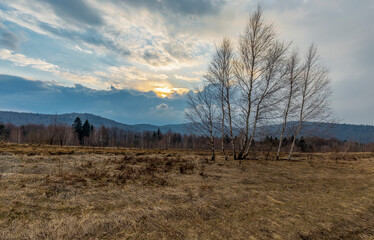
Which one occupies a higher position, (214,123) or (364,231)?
(214,123)

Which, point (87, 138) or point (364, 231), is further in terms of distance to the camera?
point (87, 138)

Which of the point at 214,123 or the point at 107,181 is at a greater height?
the point at 214,123

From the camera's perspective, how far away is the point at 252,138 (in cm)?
1625

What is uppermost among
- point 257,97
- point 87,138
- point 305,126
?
point 257,97

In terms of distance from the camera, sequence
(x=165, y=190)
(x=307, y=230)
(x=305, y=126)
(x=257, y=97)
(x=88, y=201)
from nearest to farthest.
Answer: (x=307, y=230)
(x=88, y=201)
(x=165, y=190)
(x=257, y=97)
(x=305, y=126)

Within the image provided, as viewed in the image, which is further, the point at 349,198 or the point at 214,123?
the point at 214,123

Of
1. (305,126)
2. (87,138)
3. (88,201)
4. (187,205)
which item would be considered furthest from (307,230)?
(87,138)

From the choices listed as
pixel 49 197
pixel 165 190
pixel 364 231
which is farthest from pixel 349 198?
pixel 49 197

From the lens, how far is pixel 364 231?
184 inches

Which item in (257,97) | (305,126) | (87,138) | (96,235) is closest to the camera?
(96,235)

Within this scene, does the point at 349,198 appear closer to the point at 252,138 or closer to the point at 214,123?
the point at 252,138

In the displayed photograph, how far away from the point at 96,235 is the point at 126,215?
0.95m

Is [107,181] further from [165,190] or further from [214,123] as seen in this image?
[214,123]

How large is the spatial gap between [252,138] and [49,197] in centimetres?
1453
